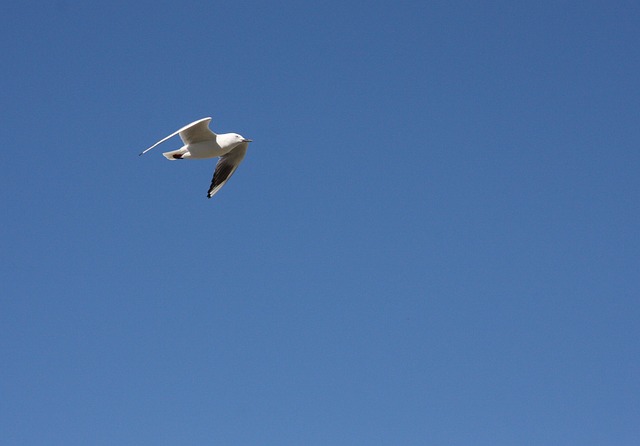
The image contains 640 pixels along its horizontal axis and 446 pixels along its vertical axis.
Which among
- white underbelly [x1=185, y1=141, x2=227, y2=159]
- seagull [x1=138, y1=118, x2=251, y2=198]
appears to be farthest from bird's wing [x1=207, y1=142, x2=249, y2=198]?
white underbelly [x1=185, y1=141, x2=227, y2=159]

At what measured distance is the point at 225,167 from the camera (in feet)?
45.8

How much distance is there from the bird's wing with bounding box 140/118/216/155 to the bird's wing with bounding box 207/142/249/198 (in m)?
0.89

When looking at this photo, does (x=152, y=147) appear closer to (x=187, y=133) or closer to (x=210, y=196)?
(x=187, y=133)

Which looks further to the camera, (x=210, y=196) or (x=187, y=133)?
(x=210, y=196)

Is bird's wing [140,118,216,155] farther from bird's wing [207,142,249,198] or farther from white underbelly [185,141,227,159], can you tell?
bird's wing [207,142,249,198]

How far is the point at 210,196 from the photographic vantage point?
13.9m

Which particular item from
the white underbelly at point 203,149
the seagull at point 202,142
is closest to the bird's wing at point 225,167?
the seagull at point 202,142

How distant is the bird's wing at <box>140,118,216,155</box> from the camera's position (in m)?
12.4

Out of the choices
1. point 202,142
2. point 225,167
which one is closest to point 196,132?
point 202,142

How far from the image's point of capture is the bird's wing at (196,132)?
12398 millimetres

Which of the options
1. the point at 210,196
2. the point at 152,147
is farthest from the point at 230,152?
the point at 152,147

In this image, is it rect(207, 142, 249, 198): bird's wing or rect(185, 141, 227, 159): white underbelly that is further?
rect(207, 142, 249, 198): bird's wing

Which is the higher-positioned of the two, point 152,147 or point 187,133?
point 187,133

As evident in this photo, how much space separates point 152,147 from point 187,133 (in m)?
1.34
